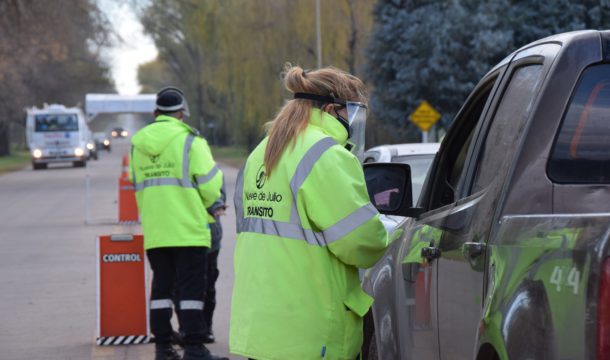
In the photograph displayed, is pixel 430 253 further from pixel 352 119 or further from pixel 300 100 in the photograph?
pixel 300 100

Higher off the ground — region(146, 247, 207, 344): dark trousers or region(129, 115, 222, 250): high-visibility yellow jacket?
region(129, 115, 222, 250): high-visibility yellow jacket

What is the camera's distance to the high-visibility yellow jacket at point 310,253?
4.11 m

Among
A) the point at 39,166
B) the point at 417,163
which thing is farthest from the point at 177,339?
the point at 39,166

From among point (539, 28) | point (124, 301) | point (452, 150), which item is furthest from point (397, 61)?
point (452, 150)

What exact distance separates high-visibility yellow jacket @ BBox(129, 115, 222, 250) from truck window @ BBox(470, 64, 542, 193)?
12.5ft

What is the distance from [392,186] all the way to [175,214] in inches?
132

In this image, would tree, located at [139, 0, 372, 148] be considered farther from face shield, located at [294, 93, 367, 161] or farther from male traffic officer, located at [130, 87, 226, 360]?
face shield, located at [294, 93, 367, 161]

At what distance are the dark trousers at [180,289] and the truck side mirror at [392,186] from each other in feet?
10.8

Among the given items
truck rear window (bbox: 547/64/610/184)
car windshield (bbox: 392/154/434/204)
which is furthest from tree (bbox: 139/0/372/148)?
truck rear window (bbox: 547/64/610/184)

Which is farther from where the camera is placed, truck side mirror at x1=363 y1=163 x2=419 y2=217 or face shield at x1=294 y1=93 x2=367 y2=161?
truck side mirror at x1=363 y1=163 x2=419 y2=217

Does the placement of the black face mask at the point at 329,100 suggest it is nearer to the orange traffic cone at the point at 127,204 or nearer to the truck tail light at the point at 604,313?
the truck tail light at the point at 604,313

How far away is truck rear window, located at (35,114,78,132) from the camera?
186 feet

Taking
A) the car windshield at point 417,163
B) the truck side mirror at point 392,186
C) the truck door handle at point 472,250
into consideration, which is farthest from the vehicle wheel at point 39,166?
the truck door handle at point 472,250

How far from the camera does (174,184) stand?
26.0 feet
